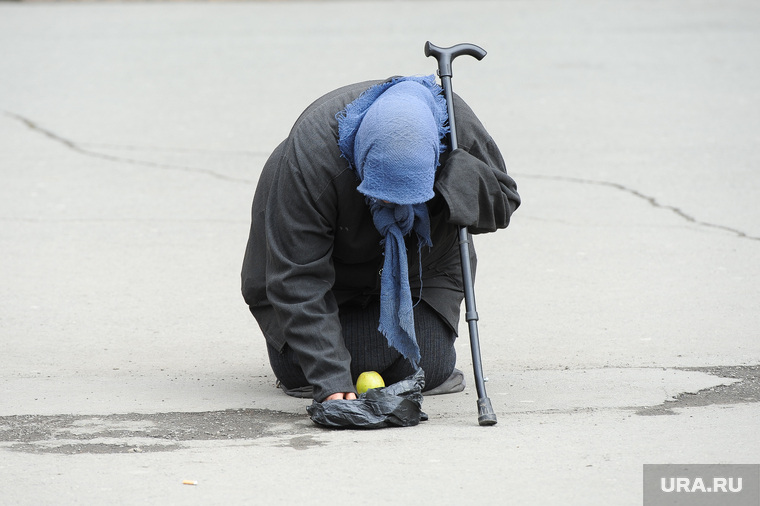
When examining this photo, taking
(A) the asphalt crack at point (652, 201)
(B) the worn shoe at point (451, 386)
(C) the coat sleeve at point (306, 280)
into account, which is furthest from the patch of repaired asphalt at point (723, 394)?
(A) the asphalt crack at point (652, 201)

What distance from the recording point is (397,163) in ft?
10.9

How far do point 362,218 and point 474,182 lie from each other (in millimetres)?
403

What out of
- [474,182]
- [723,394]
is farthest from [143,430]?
[723,394]

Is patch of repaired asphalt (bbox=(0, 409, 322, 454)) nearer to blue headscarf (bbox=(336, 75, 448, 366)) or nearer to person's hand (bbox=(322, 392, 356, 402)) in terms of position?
person's hand (bbox=(322, 392, 356, 402))

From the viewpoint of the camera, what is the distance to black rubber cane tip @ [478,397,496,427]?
359cm

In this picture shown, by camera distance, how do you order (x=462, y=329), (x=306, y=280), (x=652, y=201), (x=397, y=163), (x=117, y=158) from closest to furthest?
(x=397, y=163), (x=306, y=280), (x=462, y=329), (x=652, y=201), (x=117, y=158)

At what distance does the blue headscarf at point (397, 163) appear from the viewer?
3.33m

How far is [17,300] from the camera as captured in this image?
203 inches

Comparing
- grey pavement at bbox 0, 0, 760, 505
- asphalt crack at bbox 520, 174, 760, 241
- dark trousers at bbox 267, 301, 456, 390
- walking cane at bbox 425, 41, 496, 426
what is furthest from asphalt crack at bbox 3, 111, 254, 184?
walking cane at bbox 425, 41, 496, 426

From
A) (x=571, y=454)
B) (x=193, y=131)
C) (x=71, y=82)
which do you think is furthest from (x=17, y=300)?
(x=71, y=82)

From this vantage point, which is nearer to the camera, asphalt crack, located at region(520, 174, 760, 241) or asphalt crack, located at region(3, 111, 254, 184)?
asphalt crack, located at region(520, 174, 760, 241)

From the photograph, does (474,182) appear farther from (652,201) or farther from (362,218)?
(652,201)

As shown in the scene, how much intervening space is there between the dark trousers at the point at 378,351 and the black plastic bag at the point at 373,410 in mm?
318

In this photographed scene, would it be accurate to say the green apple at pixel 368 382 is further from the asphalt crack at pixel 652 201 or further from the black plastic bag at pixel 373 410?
the asphalt crack at pixel 652 201
